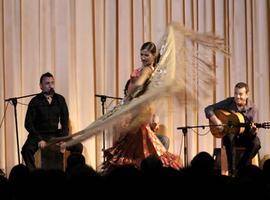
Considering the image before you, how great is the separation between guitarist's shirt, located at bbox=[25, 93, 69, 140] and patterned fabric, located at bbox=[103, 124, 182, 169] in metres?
1.54

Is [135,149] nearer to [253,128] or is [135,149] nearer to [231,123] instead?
[231,123]

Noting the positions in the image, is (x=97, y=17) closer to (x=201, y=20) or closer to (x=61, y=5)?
(x=61, y=5)

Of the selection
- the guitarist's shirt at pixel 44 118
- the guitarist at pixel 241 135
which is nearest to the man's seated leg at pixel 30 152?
the guitarist's shirt at pixel 44 118

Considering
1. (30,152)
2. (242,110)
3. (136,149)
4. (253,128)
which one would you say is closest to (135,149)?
(136,149)

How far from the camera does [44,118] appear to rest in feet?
23.3

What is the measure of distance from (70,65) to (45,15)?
27.6 inches

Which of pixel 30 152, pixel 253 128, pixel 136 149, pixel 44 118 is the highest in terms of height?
pixel 44 118

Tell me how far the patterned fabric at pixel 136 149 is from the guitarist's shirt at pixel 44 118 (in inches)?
60.7

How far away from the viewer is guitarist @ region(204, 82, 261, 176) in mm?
6492

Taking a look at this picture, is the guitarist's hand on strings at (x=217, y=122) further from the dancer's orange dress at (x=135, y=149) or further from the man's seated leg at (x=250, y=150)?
the dancer's orange dress at (x=135, y=149)

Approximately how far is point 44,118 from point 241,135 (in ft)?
7.17

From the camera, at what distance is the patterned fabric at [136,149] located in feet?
18.4

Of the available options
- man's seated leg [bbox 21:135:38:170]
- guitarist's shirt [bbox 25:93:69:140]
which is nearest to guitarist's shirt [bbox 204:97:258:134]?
guitarist's shirt [bbox 25:93:69:140]

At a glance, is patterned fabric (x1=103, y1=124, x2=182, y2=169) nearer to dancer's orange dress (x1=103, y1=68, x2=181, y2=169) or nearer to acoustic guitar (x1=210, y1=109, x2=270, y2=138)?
dancer's orange dress (x1=103, y1=68, x2=181, y2=169)
